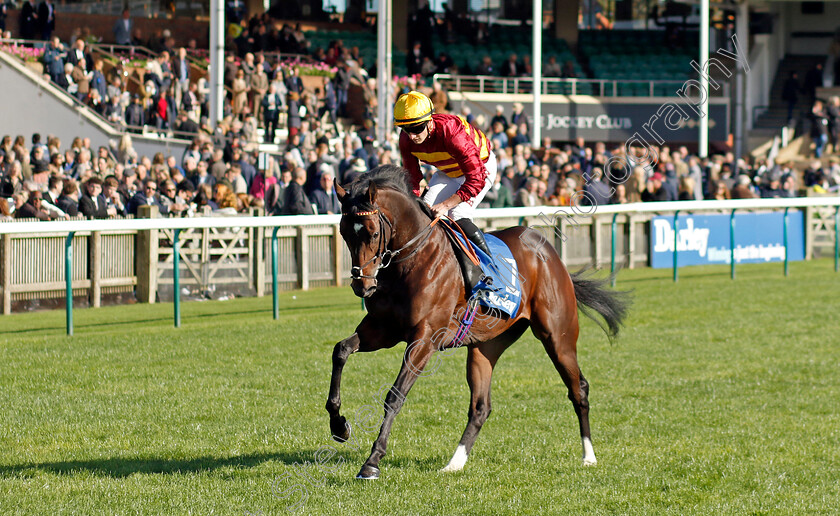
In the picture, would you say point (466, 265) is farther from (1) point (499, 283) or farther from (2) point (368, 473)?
(2) point (368, 473)

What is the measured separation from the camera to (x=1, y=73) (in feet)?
55.3

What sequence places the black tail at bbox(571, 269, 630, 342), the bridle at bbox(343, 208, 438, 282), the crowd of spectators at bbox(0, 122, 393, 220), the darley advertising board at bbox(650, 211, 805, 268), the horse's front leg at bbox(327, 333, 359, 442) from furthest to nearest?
the darley advertising board at bbox(650, 211, 805, 268), the crowd of spectators at bbox(0, 122, 393, 220), the black tail at bbox(571, 269, 630, 342), the horse's front leg at bbox(327, 333, 359, 442), the bridle at bbox(343, 208, 438, 282)

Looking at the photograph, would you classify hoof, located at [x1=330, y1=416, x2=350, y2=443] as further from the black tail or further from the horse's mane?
the black tail

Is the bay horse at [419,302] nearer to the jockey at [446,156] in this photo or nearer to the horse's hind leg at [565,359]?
the horse's hind leg at [565,359]

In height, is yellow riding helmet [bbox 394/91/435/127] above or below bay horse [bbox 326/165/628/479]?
above

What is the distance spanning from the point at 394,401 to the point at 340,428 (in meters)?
0.28

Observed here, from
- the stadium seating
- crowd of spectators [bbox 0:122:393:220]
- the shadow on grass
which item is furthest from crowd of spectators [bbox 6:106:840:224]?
the stadium seating

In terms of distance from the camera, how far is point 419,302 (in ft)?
16.6

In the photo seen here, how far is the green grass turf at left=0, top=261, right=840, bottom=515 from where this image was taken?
15.9 ft

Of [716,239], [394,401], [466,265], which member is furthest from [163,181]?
[394,401]

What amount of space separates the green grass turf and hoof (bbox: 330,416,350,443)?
0.73 feet

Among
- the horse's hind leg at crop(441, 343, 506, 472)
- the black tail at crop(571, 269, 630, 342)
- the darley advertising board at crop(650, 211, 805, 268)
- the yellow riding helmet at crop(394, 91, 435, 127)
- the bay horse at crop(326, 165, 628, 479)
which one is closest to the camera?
the bay horse at crop(326, 165, 628, 479)

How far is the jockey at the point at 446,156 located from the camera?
529cm

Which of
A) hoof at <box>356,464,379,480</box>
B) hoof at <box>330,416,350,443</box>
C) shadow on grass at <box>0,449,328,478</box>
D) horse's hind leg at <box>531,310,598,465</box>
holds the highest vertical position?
horse's hind leg at <box>531,310,598,465</box>
